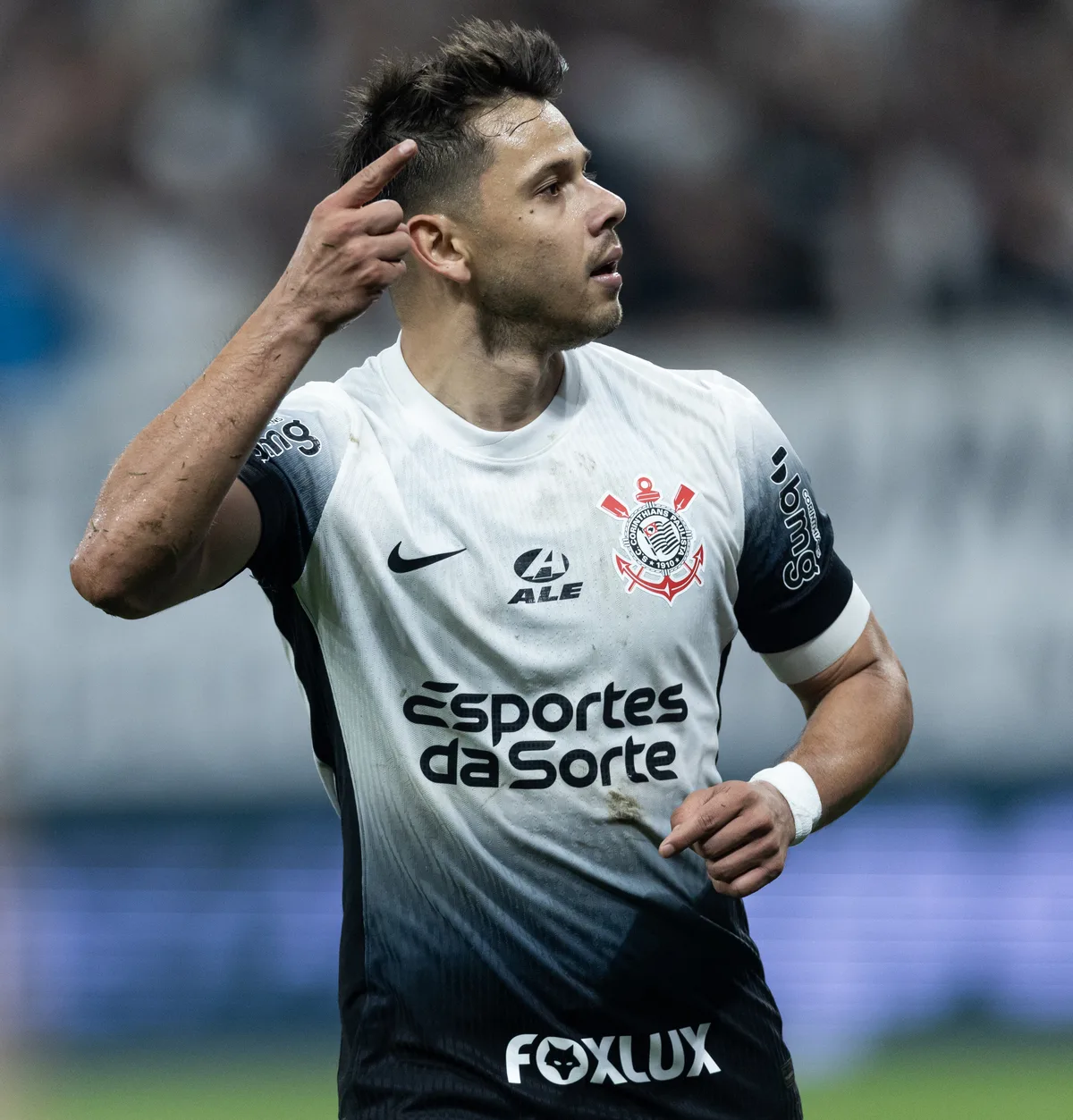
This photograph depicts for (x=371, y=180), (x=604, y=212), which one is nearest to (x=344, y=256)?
(x=371, y=180)

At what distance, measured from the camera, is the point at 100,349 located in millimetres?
8414

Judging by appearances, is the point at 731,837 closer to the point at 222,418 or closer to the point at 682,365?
the point at 222,418

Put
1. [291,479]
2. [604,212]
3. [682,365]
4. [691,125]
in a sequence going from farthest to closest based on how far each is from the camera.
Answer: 1. [691,125]
2. [682,365]
3. [604,212]
4. [291,479]

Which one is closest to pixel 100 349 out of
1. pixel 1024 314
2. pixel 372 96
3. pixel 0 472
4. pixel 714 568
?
pixel 0 472

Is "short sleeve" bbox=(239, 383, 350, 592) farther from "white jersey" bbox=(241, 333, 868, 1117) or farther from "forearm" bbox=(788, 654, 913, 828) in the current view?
"forearm" bbox=(788, 654, 913, 828)

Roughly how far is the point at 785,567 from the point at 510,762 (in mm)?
721

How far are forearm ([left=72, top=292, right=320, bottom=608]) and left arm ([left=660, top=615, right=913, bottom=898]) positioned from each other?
97cm

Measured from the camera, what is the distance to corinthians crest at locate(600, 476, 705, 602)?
3.16 meters

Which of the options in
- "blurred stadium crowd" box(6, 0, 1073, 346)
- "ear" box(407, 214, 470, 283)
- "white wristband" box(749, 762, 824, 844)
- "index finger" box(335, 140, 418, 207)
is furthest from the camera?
"blurred stadium crowd" box(6, 0, 1073, 346)

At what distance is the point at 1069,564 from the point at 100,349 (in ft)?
16.2

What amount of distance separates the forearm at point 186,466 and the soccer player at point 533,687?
0.17m

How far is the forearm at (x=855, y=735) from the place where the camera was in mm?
3236

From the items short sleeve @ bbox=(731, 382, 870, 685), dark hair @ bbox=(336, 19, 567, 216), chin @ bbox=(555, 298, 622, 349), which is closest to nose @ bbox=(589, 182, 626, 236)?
chin @ bbox=(555, 298, 622, 349)

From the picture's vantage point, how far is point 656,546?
3.17m
